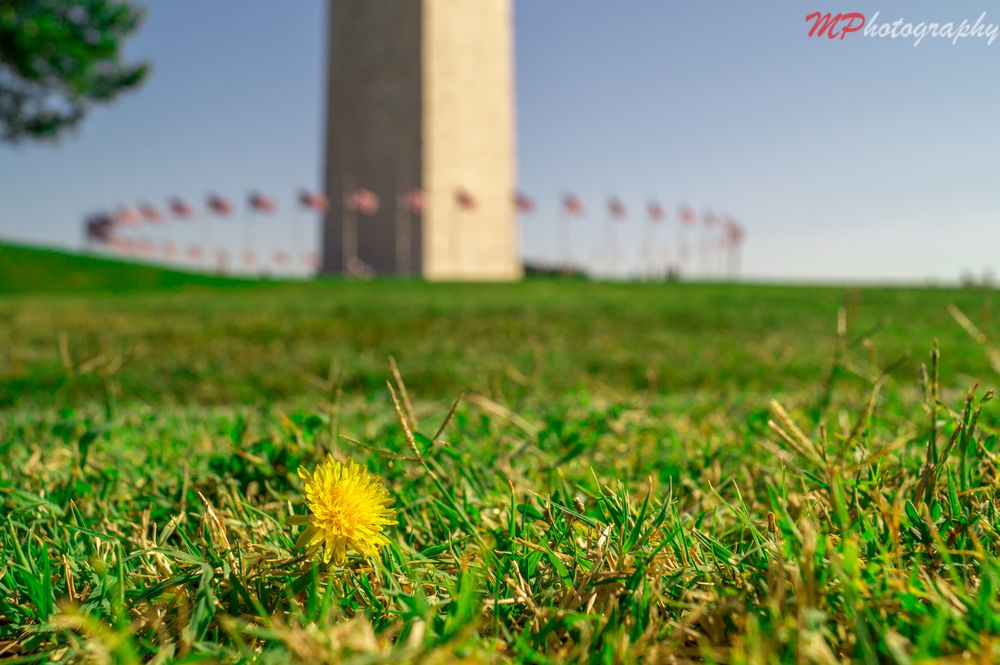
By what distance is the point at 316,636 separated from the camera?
1.83 ft

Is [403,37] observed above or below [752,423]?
above

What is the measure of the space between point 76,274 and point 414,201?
433 inches

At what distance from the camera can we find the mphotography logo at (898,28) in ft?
3.61

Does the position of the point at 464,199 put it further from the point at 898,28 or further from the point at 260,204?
the point at 898,28

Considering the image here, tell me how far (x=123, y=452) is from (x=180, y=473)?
0.27 metres

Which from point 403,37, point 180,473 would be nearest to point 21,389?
point 180,473

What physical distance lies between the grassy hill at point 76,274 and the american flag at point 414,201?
346 inches

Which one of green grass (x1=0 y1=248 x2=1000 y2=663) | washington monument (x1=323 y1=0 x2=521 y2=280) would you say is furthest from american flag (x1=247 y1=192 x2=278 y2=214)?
green grass (x1=0 y1=248 x2=1000 y2=663)

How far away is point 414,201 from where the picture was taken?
24.5 metres

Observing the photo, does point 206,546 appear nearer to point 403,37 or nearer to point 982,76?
point 982,76

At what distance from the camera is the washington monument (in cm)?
2464

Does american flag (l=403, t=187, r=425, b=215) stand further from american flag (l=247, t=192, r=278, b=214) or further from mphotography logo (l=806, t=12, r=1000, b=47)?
mphotography logo (l=806, t=12, r=1000, b=47)

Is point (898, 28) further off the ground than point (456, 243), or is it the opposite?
point (456, 243)

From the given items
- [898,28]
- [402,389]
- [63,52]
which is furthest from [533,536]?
[63,52]
